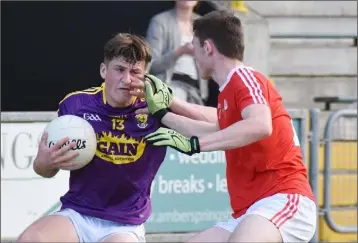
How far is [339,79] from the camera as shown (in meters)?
11.9

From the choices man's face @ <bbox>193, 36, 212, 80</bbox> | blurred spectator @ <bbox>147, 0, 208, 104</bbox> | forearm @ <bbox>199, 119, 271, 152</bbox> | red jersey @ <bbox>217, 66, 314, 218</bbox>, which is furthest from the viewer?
blurred spectator @ <bbox>147, 0, 208, 104</bbox>

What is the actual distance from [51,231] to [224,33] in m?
1.53

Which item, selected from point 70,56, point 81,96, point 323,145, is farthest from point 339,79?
point 81,96

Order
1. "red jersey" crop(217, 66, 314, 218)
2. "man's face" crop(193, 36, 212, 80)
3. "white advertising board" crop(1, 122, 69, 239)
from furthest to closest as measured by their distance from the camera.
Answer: "white advertising board" crop(1, 122, 69, 239)
"man's face" crop(193, 36, 212, 80)
"red jersey" crop(217, 66, 314, 218)

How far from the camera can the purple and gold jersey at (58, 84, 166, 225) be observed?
Result: 5.73m

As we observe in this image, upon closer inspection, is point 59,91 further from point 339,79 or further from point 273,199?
point 273,199

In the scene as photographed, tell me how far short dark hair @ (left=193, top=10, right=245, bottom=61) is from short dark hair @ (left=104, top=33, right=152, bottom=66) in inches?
17.6

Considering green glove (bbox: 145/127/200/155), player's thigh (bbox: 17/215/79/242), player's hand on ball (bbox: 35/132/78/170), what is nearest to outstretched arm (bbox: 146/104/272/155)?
green glove (bbox: 145/127/200/155)

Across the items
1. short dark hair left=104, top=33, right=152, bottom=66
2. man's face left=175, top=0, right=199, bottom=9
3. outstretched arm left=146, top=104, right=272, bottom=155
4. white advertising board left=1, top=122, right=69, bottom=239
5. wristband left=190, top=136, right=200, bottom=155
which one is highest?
man's face left=175, top=0, right=199, bottom=9

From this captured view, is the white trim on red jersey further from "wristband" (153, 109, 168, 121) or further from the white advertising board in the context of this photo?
the white advertising board

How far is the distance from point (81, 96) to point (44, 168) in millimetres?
575

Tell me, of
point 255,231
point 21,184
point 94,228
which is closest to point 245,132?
point 255,231

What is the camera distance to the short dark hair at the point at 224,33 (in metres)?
5.38

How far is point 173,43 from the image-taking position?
989 cm
